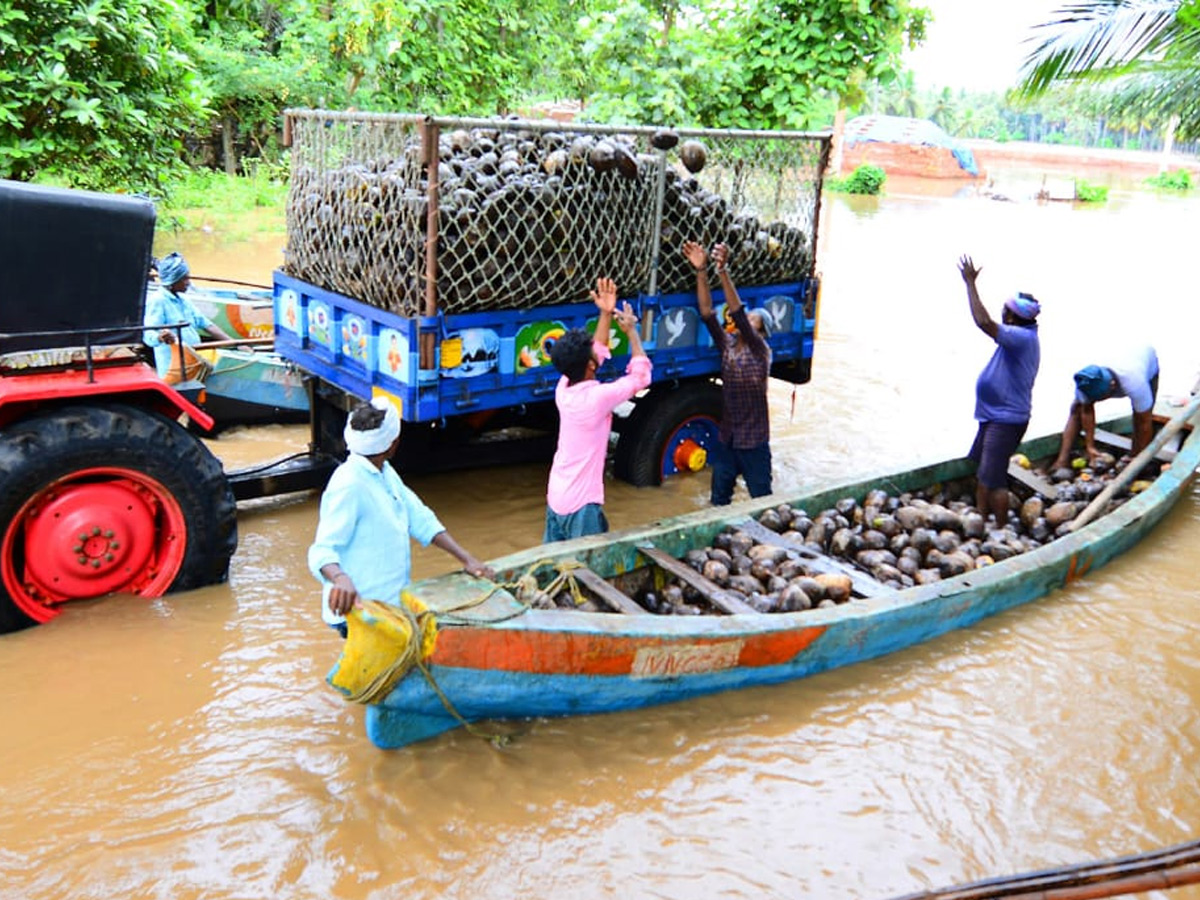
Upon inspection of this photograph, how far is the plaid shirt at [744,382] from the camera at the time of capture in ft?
18.9

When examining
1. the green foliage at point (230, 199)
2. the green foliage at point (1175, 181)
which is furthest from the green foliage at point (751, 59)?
the green foliage at point (1175, 181)

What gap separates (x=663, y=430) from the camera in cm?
664

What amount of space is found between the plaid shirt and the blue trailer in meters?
0.50

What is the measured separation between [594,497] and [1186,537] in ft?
13.5

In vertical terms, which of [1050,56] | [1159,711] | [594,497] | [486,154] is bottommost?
[1159,711]

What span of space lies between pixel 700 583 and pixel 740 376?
1.56m

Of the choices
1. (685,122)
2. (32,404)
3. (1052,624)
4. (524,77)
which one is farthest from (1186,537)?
(524,77)

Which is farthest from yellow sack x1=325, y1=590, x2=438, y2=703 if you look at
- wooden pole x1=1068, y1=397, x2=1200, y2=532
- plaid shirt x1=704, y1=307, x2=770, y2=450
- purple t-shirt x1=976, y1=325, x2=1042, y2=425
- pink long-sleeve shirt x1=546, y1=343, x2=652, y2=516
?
wooden pole x1=1068, y1=397, x2=1200, y2=532

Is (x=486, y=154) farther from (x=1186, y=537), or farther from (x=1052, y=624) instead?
(x=1186, y=537)

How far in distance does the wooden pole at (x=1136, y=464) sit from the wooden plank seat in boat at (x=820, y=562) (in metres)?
1.64

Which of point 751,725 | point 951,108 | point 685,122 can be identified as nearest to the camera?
point 751,725

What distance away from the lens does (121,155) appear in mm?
8828

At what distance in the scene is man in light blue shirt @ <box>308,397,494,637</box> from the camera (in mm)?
3406

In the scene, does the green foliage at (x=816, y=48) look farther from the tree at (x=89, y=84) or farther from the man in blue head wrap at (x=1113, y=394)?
the tree at (x=89, y=84)
